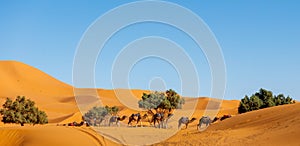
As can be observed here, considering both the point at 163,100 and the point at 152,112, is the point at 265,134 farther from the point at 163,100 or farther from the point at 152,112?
the point at 152,112

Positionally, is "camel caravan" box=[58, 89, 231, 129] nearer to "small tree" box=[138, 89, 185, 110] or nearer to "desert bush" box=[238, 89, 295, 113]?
"small tree" box=[138, 89, 185, 110]

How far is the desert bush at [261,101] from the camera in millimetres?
61884

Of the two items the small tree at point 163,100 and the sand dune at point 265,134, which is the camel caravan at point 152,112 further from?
the sand dune at point 265,134

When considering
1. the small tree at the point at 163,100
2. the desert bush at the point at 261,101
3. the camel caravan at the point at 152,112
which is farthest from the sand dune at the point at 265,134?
the desert bush at the point at 261,101

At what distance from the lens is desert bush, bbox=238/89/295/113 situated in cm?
6188

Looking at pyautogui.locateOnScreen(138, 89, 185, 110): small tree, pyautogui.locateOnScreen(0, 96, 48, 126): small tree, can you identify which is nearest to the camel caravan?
pyautogui.locateOnScreen(138, 89, 185, 110): small tree

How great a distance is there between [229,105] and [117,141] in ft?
390

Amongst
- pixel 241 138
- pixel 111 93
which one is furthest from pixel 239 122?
pixel 111 93

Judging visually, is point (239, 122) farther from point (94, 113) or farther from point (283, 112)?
point (94, 113)

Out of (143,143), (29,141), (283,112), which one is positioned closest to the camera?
(29,141)

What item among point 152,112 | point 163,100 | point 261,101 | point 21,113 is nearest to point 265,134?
point 163,100

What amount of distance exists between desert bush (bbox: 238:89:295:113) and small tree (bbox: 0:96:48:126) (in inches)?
1087

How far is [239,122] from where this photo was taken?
122ft

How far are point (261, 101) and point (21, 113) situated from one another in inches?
1258
